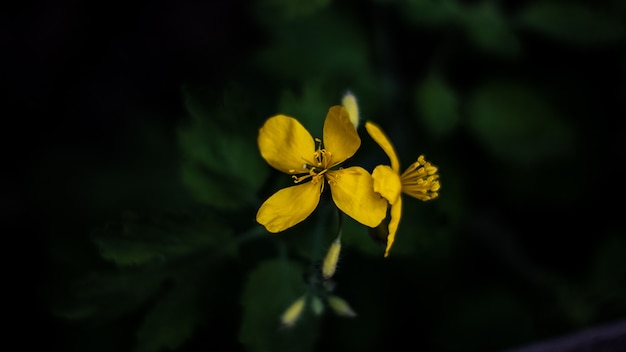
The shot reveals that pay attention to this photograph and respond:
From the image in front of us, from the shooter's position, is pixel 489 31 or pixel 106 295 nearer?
pixel 106 295

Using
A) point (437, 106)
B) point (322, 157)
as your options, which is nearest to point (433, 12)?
point (437, 106)

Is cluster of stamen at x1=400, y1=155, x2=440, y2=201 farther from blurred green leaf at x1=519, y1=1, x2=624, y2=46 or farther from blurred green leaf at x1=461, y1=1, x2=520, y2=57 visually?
blurred green leaf at x1=519, y1=1, x2=624, y2=46

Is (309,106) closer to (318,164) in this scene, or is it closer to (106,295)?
(318,164)

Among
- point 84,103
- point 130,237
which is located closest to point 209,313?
point 130,237

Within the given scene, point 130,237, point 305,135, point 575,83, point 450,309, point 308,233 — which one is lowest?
point 450,309

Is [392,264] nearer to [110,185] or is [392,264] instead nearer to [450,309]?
[450,309]
